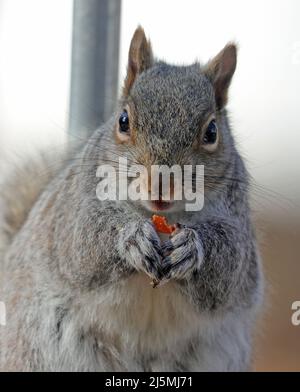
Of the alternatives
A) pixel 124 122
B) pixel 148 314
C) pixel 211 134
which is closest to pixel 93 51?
pixel 124 122

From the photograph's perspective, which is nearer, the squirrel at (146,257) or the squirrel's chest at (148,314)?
the squirrel at (146,257)

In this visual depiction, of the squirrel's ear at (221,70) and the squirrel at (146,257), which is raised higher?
the squirrel's ear at (221,70)

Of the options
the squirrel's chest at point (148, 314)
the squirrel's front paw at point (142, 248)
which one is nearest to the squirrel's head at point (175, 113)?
the squirrel's front paw at point (142, 248)

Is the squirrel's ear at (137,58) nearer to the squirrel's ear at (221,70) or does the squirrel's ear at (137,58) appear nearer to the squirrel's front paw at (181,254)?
the squirrel's ear at (221,70)

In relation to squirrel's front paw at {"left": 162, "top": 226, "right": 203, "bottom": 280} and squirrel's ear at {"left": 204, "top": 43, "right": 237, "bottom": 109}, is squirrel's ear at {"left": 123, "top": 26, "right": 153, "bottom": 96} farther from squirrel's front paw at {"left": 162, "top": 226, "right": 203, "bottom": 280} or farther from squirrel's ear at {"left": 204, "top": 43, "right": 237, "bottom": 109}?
squirrel's front paw at {"left": 162, "top": 226, "right": 203, "bottom": 280}

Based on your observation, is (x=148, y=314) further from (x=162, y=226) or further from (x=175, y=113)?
(x=175, y=113)

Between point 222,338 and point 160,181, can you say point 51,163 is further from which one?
point 160,181

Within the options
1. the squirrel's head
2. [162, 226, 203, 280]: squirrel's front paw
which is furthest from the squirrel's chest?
the squirrel's head
